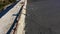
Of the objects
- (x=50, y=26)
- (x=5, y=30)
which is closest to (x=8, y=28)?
(x=5, y=30)

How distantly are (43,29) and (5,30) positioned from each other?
2932 mm

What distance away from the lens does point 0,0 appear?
27.9 m

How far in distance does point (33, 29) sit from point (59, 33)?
1276 mm

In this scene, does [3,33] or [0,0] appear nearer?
[3,33]

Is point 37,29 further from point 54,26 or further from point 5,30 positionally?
point 5,30

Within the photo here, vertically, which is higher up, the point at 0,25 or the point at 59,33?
the point at 0,25

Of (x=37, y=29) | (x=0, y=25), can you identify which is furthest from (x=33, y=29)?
(x=0, y=25)

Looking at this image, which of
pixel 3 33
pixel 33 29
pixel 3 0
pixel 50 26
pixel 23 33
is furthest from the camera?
pixel 3 0

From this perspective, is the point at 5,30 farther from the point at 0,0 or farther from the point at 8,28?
the point at 0,0

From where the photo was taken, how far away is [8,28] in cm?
807

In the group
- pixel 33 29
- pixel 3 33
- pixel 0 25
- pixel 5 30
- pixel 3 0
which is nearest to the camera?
pixel 3 33

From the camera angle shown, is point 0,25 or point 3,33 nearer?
point 3,33

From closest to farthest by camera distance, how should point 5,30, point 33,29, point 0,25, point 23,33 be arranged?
point 5,30
point 0,25
point 23,33
point 33,29

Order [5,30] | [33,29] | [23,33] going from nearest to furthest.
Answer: [5,30]
[23,33]
[33,29]
